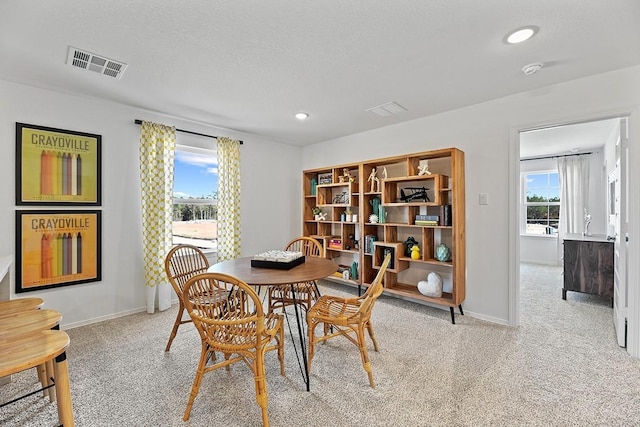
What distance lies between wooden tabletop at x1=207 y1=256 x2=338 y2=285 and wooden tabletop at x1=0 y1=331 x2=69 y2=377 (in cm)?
96

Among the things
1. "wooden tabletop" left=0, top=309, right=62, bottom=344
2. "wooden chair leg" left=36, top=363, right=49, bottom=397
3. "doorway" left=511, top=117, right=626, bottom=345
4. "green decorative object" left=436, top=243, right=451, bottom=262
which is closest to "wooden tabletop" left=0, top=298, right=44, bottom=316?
"wooden tabletop" left=0, top=309, right=62, bottom=344

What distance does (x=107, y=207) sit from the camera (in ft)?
10.5

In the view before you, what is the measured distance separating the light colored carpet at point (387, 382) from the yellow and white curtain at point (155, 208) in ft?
1.83

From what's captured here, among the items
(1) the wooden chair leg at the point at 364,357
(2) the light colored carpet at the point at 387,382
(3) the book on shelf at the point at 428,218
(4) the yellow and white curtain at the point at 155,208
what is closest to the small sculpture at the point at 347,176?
(3) the book on shelf at the point at 428,218

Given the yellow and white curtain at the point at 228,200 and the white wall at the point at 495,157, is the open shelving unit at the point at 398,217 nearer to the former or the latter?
the white wall at the point at 495,157

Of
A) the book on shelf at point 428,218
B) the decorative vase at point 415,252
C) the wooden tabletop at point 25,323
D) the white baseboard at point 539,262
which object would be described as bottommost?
the white baseboard at point 539,262

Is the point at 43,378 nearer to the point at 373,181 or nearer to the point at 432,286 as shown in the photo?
the point at 432,286

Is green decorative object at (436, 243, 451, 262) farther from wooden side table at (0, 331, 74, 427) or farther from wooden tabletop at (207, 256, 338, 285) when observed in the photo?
wooden side table at (0, 331, 74, 427)

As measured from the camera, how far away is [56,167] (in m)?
2.88

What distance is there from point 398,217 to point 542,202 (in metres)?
4.67

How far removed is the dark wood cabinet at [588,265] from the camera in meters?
3.58

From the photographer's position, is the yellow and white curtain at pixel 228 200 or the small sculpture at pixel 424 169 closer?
the small sculpture at pixel 424 169

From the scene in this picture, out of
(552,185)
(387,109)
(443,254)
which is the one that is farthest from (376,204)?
(552,185)

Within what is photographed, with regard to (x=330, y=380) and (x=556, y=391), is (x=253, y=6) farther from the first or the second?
(x=556, y=391)
